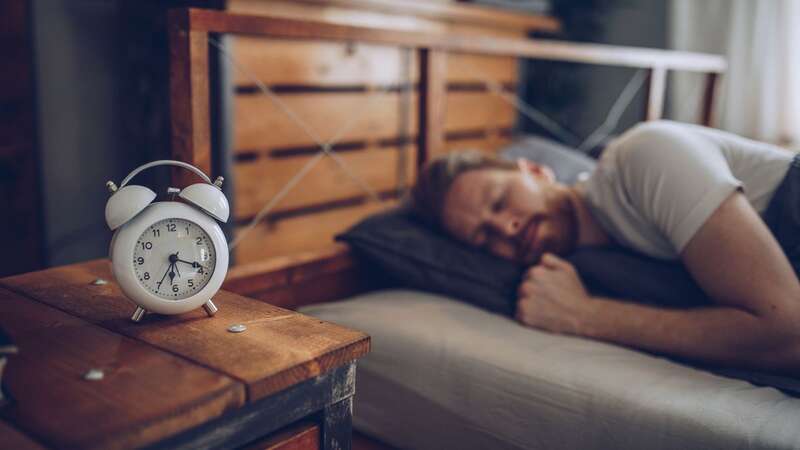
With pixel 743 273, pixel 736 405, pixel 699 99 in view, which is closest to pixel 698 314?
pixel 743 273

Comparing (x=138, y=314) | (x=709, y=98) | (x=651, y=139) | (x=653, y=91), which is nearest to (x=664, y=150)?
(x=651, y=139)

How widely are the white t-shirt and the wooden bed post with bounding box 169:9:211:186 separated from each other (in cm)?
75

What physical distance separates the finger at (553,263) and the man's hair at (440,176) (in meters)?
0.22

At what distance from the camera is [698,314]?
4.00 ft

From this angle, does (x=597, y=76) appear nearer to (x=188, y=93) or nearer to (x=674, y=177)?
(x=674, y=177)

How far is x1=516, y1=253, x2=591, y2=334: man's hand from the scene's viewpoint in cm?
130

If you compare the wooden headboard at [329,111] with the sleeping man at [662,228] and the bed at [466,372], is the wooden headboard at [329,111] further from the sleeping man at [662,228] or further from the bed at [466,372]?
the sleeping man at [662,228]

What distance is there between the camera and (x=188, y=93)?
1.18 metres

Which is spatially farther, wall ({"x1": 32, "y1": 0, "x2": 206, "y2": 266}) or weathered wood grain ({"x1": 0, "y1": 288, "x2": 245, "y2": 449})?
wall ({"x1": 32, "y1": 0, "x2": 206, "y2": 266})

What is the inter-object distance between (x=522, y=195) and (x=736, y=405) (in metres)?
0.54

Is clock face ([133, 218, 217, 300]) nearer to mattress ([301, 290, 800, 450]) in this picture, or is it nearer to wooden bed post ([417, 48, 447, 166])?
mattress ([301, 290, 800, 450])

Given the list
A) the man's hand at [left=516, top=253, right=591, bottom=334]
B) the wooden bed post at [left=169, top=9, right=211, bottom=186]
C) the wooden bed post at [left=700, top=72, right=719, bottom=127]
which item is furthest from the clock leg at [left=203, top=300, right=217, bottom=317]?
the wooden bed post at [left=700, top=72, right=719, bottom=127]

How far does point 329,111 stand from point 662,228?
1.28 metres

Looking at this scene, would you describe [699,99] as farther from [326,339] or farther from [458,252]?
[326,339]
